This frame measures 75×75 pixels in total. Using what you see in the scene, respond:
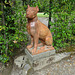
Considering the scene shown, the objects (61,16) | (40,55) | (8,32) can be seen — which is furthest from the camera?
(61,16)

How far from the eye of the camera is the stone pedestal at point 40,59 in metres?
2.11

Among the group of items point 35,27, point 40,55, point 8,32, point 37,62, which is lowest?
point 37,62

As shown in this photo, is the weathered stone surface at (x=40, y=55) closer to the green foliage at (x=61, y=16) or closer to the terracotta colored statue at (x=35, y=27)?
the terracotta colored statue at (x=35, y=27)

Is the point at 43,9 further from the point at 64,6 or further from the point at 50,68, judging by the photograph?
the point at 50,68

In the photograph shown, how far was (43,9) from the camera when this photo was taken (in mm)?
3268

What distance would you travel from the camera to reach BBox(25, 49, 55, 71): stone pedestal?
211cm

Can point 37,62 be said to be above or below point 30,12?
below

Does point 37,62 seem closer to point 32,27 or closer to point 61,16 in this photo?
point 32,27

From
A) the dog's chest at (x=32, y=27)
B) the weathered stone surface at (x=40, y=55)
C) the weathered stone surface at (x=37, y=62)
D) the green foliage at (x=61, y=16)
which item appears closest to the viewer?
the dog's chest at (x=32, y=27)

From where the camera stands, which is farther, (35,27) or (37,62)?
(37,62)

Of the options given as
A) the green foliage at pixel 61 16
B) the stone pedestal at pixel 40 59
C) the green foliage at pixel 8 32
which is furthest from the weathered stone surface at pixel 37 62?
the green foliage at pixel 61 16

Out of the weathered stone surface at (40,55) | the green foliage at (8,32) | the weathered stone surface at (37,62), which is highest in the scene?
the green foliage at (8,32)

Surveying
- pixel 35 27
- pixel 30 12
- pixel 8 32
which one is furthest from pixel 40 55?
pixel 8 32

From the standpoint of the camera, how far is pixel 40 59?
2232 millimetres
